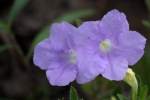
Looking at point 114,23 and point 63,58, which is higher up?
point 114,23

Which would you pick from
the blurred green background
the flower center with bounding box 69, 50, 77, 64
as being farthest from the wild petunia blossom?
the blurred green background

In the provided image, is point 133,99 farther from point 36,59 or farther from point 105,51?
point 36,59

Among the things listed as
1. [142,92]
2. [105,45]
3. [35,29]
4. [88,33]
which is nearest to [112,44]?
[105,45]

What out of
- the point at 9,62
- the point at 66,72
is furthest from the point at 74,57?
the point at 9,62

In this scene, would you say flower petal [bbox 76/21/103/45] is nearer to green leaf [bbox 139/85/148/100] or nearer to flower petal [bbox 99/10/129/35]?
flower petal [bbox 99/10/129/35]

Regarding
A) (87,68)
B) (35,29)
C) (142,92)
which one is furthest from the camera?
(35,29)

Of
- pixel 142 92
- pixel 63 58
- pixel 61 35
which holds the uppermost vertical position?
pixel 61 35

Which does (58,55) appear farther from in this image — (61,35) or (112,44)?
(112,44)
